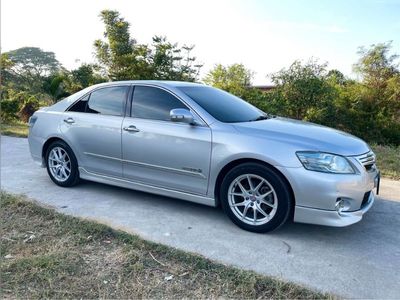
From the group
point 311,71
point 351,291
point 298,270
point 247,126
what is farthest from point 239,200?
point 311,71

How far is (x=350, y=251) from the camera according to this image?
3.42m

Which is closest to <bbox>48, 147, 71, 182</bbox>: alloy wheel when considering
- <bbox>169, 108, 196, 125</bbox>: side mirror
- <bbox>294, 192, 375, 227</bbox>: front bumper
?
<bbox>169, 108, 196, 125</bbox>: side mirror

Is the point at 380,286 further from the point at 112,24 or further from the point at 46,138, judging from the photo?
the point at 112,24

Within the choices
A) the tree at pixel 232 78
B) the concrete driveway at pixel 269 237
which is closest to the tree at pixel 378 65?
the tree at pixel 232 78

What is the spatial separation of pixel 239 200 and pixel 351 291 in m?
1.39

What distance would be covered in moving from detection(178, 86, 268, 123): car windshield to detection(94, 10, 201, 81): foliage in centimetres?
772

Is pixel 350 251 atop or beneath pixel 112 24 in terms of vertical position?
beneath

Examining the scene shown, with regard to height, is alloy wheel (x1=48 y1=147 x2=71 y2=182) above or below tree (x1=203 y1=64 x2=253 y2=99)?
below

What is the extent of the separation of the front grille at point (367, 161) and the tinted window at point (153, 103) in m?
1.89

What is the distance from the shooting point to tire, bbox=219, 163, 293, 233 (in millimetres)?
3557

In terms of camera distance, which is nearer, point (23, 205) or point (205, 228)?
point (205, 228)

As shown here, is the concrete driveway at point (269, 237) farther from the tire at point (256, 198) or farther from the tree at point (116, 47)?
the tree at point (116, 47)

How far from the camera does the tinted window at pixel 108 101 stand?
4.67 meters

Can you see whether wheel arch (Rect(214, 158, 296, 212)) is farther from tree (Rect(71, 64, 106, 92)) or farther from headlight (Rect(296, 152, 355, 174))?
tree (Rect(71, 64, 106, 92))
